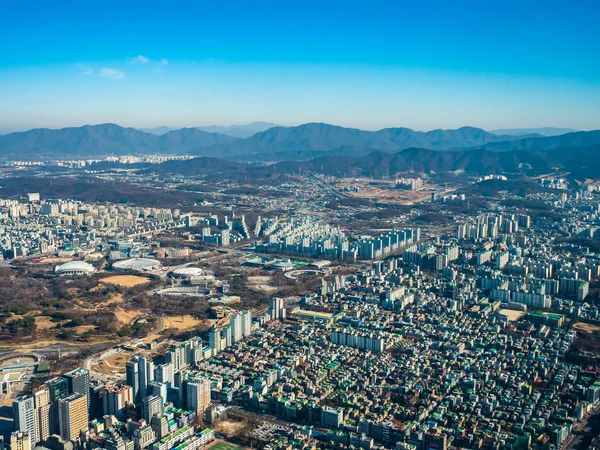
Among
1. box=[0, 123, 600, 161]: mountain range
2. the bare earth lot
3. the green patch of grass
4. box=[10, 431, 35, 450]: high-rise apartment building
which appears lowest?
the green patch of grass

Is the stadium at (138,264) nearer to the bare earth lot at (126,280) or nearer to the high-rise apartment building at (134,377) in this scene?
the bare earth lot at (126,280)

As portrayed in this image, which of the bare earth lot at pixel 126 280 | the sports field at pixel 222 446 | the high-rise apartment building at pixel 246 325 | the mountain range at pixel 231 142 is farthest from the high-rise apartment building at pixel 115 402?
the mountain range at pixel 231 142

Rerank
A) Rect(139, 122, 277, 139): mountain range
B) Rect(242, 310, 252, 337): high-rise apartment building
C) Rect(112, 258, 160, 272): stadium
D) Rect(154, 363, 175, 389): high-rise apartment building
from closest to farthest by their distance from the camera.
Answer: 1. Rect(154, 363, 175, 389): high-rise apartment building
2. Rect(242, 310, 252, 337): high-rise apartment building
3. Rect(112, 258, 160, 272): stadium
4. Rect(139, 122, 277, 139): mountain range

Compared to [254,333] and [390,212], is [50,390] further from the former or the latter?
[390,212]

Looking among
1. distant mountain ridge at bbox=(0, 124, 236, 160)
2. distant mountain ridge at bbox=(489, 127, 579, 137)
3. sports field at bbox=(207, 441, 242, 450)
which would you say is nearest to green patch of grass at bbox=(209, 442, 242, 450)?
sports field at bbox=(207, 441, 242, 450)

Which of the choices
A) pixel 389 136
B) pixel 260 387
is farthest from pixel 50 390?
pixel 389 136

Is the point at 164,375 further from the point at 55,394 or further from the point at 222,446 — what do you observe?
the point at 222,446

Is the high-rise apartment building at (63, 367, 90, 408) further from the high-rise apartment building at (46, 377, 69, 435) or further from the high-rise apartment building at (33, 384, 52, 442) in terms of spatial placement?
the high-rise apartment building at (33, 384, 52, 442)

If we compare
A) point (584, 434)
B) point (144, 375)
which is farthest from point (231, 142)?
point (584, 434)
